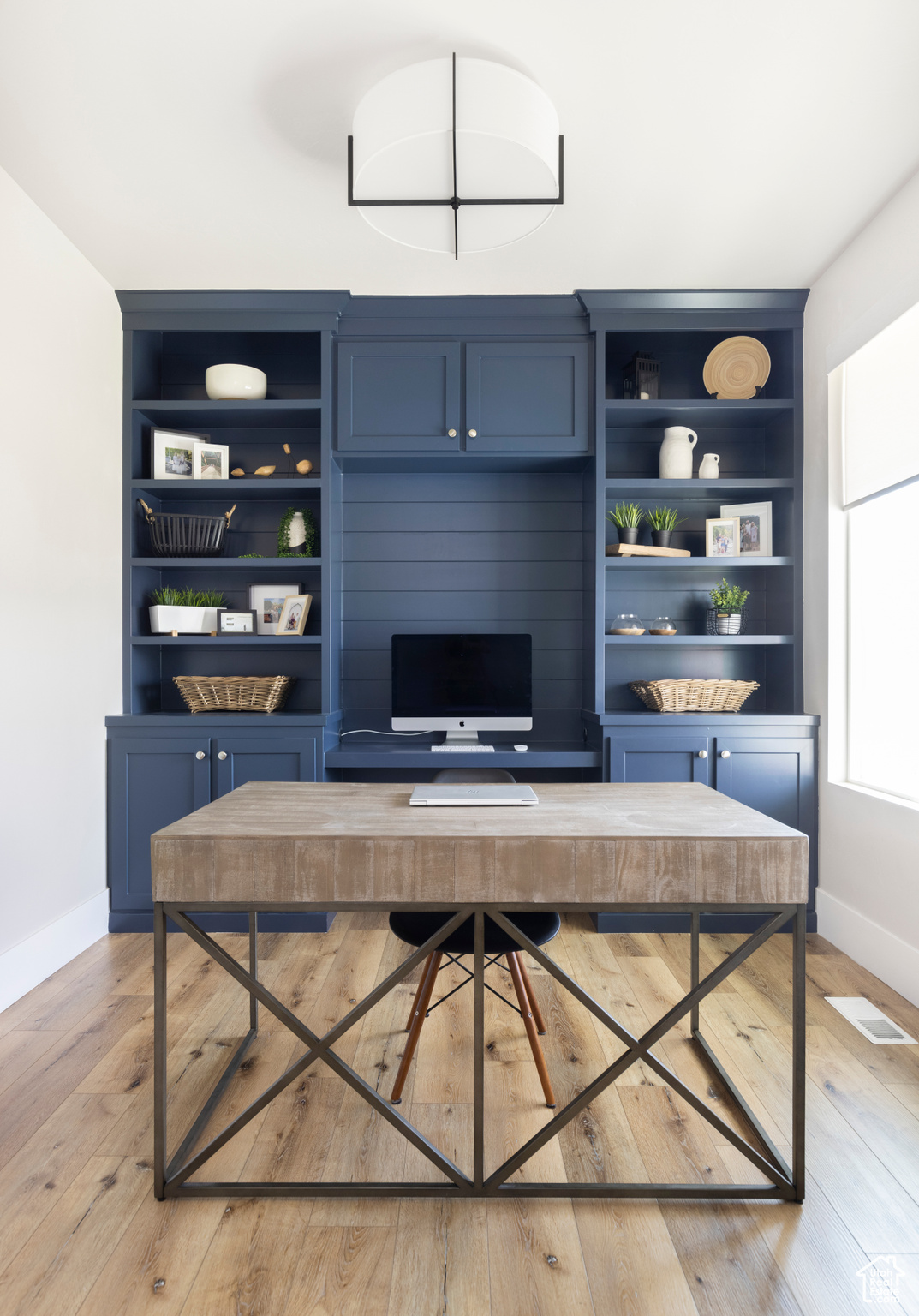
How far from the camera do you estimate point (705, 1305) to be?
4.20ft

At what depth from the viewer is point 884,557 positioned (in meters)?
2.81

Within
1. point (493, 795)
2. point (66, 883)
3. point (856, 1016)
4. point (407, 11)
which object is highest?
point (407, 11)

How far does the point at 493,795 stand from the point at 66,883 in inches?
76.2

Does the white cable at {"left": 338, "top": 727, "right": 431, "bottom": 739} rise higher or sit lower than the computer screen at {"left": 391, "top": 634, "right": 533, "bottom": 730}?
lower

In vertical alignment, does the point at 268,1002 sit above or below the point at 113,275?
below

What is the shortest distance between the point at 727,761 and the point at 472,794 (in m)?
1.70

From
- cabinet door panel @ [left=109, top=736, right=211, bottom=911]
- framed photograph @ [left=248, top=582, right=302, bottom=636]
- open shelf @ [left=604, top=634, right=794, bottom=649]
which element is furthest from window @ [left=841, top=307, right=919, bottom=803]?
cabinet door panel @ [left=109, top=736, right=211, bottom=911]

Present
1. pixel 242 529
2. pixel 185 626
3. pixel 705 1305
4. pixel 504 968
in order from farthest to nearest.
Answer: pixel 242 529 → pixel 185 626 → pixel 504 968 → pixel 705 1305

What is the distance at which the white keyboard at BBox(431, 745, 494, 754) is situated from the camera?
124 inches

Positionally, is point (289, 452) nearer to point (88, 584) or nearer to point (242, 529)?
point (242, 529)

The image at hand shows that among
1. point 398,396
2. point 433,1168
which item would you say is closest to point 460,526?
point 398,396

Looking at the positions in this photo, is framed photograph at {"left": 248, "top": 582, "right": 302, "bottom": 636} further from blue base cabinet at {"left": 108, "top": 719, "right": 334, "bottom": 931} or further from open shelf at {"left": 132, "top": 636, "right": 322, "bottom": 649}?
blue base cabinet at {"left": 108, "top": 719, "right": 334, "bottom": 931}

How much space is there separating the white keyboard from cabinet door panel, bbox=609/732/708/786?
20.4 inches

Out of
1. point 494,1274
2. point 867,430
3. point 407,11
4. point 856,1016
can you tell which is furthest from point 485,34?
point 856,1016
